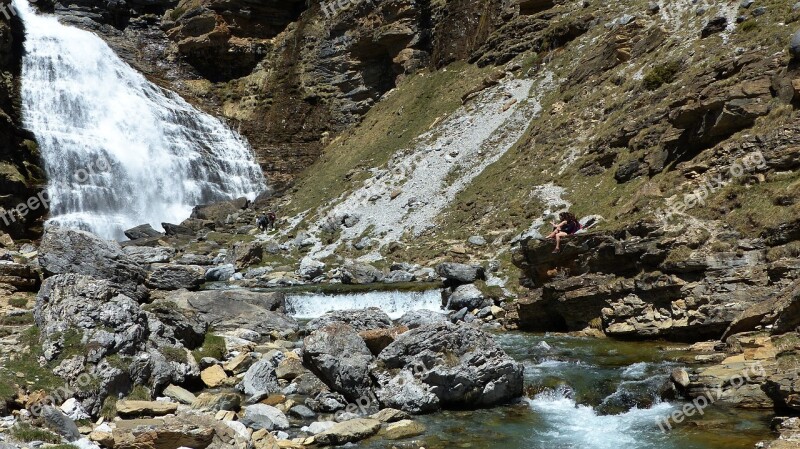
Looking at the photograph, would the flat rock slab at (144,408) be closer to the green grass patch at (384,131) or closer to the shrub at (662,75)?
the shrub at (662,75)

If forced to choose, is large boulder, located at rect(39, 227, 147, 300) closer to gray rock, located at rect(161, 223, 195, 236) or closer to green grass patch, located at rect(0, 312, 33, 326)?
green grass patch, located at rect(0, 312, 33, 326)

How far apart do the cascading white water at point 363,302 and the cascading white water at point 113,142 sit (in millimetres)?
21927

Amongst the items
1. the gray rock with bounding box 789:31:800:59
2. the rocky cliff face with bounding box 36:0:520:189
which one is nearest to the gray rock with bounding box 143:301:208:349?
the gray rock with bounding box 789:31:800:59

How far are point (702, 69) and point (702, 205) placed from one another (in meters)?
12.7

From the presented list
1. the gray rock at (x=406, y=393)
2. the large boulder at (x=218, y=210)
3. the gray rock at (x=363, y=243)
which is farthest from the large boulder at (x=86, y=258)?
the large boulder at (x=218, y=210)

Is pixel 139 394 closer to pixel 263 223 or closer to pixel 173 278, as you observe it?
pixel 173 278

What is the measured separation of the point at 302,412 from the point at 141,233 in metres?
32.2

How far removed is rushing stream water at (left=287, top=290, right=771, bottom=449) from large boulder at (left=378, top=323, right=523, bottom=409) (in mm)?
327

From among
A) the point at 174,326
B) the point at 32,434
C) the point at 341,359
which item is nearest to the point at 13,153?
the point at 174,326

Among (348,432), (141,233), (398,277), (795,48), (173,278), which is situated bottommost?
(348,432)

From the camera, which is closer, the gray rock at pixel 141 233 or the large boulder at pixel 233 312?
the large boulder at pixel 233 312

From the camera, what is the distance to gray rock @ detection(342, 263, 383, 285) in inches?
1174

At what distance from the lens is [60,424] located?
9.81 metres

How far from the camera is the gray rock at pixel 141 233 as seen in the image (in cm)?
4047
